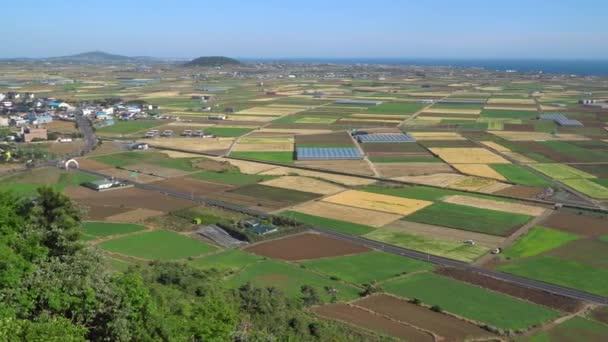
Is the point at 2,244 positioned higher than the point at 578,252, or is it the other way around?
the point at 2,244

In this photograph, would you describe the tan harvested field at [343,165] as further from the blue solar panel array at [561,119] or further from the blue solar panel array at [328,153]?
the blue solar panel array at [561,119]

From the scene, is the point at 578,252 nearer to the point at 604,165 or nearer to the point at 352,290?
the point at 352,290

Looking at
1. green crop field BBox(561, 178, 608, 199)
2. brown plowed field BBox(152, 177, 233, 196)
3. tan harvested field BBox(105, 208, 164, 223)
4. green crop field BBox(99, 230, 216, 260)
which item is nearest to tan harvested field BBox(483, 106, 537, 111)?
green crop field BBox(561, 178, 608, 199)

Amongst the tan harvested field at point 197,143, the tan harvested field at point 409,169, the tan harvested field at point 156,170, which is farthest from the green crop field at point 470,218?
the tan harvested field at point 197,143

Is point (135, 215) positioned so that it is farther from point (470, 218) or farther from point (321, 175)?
point (470, 218)

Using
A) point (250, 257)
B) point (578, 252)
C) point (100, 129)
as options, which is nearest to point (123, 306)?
point (250, 257)

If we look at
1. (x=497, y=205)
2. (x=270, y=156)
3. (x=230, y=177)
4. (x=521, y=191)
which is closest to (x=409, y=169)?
(x=521, y=191)

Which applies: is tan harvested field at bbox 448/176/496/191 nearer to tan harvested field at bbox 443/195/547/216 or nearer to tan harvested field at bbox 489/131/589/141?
tan harvested field at bbox 443/195/547/216
